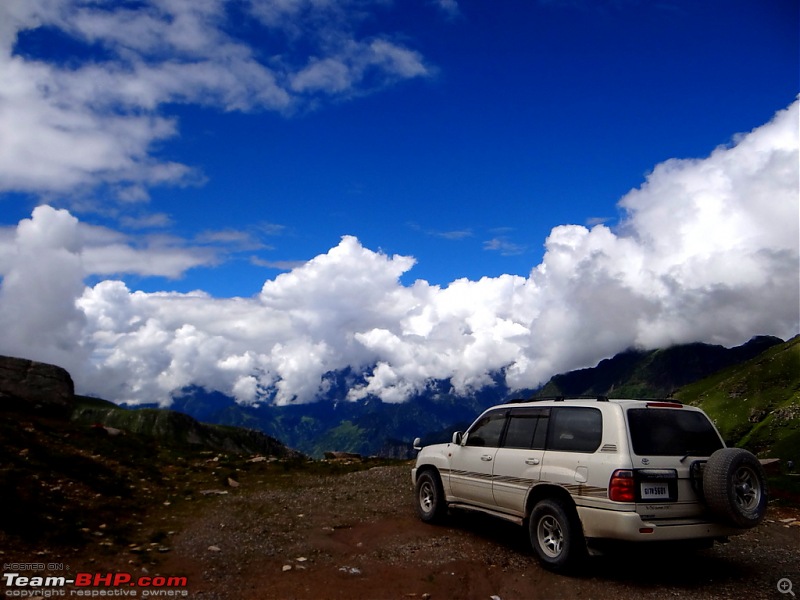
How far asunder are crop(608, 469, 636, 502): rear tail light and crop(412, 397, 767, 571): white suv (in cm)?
1

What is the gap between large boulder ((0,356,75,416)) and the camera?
23.4 meters

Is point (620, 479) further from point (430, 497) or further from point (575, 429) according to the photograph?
point (430, 497)

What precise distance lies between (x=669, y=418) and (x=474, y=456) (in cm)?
413

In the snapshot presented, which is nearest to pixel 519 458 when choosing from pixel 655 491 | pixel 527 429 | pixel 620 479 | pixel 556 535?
pixel 527 429

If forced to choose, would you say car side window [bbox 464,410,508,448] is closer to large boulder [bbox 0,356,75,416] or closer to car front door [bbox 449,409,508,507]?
car front door [bbox 449,409,508,507]

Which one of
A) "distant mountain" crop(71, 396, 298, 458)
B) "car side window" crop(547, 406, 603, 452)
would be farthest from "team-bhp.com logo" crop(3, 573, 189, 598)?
"distant mountain" crop(71, 396, 298, 458)

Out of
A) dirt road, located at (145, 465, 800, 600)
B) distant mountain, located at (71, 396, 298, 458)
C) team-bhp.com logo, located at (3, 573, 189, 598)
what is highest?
dirt road, located at (145, 465, 800, 600)

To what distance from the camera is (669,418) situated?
9.45 metres

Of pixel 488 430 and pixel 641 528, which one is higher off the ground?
pixel 488 430

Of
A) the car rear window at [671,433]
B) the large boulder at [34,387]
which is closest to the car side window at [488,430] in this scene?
the car rear window at [671,433]

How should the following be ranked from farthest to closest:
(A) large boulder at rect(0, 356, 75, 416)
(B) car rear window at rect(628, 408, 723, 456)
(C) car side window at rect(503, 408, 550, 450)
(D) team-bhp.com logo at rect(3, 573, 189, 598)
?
(A) large boulder at rect(0, 356, 75, 416), (C) car side window at rect(503, 408, 550, 450), (B) car rear window at rect(628, 408, 723, 456), (D) team-bhp.com logo at rect(3, 573, 189, 598)

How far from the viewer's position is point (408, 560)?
10344 millimetres

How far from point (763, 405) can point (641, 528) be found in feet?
638

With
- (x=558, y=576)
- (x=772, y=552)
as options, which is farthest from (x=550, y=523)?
(x=772, y=552)
